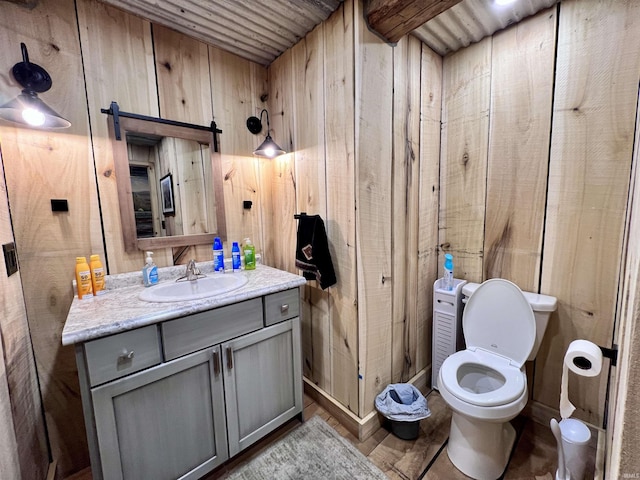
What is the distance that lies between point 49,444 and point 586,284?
2893mm

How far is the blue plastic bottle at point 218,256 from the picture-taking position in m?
1.68

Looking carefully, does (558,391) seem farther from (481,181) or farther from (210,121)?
(210,121)

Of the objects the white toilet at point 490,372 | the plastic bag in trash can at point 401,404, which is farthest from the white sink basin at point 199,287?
the white toilet at point 490,372

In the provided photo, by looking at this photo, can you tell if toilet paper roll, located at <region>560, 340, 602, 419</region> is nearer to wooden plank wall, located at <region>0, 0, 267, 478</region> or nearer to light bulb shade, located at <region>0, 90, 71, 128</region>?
wooden plank wall, located at <region>0, 0, 267, 478</region>

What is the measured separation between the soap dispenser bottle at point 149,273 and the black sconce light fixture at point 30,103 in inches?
28.2

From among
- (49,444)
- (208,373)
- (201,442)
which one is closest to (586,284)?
(208,373)

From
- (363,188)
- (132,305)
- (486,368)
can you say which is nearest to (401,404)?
(486,368)

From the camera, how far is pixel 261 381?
136cm

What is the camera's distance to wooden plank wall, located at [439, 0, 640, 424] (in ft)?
4.22

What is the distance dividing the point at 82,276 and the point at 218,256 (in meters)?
0.66

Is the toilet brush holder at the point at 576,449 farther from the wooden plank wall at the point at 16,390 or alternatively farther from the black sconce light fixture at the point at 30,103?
the black sconce light fixture at the point at 30,103

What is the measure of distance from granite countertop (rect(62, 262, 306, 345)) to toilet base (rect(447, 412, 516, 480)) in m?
1.12

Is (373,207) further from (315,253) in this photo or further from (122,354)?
(122,354)

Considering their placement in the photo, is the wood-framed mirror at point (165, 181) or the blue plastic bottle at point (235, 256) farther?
the blue plastic bottle at point (235, 256)
